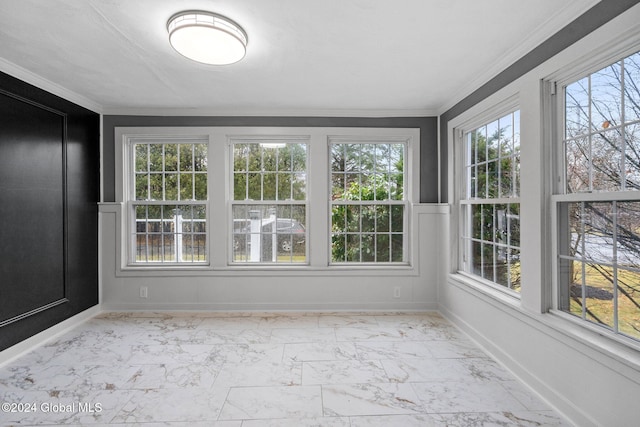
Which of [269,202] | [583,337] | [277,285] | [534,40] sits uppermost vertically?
[534,40]

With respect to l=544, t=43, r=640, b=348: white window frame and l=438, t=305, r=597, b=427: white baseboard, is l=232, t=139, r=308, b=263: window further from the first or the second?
l=544, t=43, r=640, b=348: white window frame

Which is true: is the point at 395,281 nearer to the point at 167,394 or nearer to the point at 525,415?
the point at 525,415

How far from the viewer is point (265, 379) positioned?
226 centimetres

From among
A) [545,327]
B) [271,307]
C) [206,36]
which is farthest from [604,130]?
[271,307]

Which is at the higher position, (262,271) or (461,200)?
(461,200)

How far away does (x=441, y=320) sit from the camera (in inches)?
134

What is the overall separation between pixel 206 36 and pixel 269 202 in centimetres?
206

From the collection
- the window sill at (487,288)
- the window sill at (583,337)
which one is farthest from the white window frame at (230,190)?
the window sill at (583,337)

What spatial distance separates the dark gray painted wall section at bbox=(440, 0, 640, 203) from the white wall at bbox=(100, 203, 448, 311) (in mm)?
1340

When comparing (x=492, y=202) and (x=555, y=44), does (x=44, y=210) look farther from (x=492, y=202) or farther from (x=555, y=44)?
(x=555, y=44)

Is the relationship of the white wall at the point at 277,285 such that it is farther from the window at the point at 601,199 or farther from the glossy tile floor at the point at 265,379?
the window at the point at 601,199

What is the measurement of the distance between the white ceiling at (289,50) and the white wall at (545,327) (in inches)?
10.3

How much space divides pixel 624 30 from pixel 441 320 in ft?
9.23

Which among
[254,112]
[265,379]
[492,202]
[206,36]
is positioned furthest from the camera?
[254,112]
